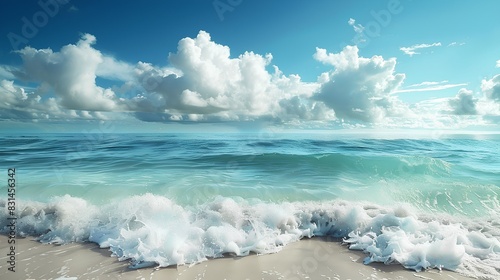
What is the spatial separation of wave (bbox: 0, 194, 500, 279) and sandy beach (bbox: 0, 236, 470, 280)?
0.19 m

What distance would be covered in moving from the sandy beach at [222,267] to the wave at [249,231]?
194 millimetres

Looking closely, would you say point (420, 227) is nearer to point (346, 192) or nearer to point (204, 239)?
point (346, 192)

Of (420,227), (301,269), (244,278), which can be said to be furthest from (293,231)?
(420,227)

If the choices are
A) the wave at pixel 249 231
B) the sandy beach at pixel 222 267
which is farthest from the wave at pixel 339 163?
the sandy beach at pixel 222 267

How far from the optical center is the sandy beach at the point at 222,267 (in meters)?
4.23

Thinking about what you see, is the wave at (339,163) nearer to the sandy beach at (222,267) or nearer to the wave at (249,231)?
the wave at (249,231)

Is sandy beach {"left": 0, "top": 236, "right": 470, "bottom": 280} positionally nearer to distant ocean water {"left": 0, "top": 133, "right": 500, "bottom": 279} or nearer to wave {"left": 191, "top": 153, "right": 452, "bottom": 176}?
distant ocean water {"left": 0, "top": 133, "right": 500, "bottom": 279}

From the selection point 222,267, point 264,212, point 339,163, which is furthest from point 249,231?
point 339,163

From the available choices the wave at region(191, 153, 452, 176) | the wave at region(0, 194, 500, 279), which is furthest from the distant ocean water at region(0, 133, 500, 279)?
the wave at region(191, 153, 452, 176)

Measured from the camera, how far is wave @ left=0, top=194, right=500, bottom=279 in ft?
15.4

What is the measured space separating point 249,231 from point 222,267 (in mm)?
1304

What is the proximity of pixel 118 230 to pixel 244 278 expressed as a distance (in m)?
3.40

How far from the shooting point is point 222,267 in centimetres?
449

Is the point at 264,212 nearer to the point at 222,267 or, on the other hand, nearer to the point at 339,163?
the point at 222,267
